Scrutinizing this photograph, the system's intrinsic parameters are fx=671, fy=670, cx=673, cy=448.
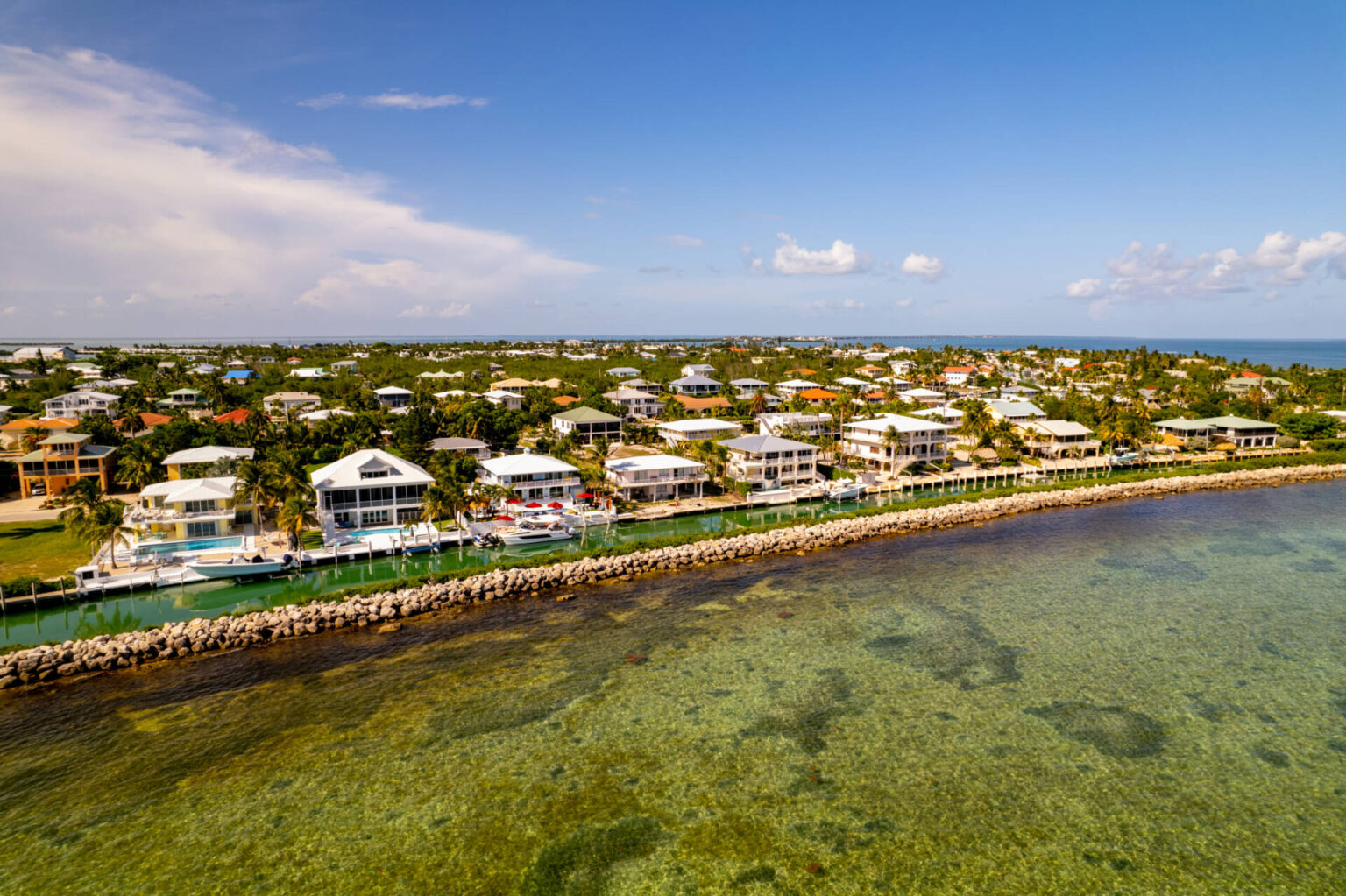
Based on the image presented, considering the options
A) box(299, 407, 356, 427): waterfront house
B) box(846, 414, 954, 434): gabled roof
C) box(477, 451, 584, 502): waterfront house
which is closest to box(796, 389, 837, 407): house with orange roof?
box(846, 414, 954, 434): gabled roof

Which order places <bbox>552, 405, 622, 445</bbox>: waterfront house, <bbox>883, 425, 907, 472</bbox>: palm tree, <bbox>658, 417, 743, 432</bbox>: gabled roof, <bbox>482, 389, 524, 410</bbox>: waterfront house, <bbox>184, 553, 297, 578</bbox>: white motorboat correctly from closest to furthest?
<bbox>184, 553, 297, 578</bbox>: white motorboat
<bbox>883, 425, 907, 472</bbox>: palm tree
<bbox>658, 417, 743, 432</bbox>: gabled roof
<bbox>552, 405, 622, 445</bbox>: waterfront house
<bbox>482, 389, 524, 410</bbox>: waterfront house

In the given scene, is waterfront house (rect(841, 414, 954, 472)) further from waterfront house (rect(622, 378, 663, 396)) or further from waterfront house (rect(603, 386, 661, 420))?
waterfront house (rect(622, 378, 663, 396))

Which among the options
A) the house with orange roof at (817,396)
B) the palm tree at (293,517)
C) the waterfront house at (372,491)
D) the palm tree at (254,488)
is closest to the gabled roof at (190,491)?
the palm tree at (254,488)

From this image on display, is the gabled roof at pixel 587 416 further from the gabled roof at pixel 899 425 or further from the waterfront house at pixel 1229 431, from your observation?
the waterfront house at pixel 1229 431

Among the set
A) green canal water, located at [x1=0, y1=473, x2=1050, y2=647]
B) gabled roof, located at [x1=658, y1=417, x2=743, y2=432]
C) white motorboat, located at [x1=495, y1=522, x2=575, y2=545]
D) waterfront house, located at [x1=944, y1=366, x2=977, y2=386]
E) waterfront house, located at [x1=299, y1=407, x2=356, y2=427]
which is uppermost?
waterfront house, located at [x1=944, y1=366, x2=977, y2=386]

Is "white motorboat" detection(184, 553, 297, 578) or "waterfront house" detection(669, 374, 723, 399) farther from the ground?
"waterfront house" detection(669, 374, 723, 399)

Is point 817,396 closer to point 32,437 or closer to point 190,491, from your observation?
point 190,491

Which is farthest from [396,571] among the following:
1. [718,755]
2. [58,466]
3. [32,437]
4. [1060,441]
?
[1060,441]

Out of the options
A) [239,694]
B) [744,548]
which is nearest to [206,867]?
[239,694]
